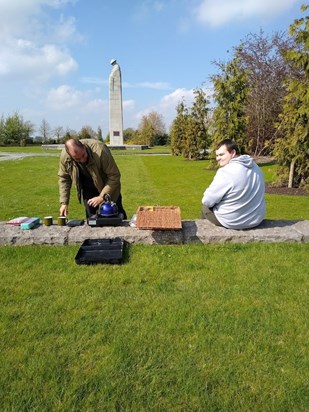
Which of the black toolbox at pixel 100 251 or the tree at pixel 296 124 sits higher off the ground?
the tree at pixel 296 124

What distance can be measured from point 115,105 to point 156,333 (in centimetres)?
3924

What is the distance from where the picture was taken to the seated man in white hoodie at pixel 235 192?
435cm

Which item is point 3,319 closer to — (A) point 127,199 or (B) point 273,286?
(B) point 273,286

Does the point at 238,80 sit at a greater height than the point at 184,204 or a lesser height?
greater

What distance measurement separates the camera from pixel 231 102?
55.8 ft

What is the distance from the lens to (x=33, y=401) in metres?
2.03

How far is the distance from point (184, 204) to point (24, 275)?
5633mm

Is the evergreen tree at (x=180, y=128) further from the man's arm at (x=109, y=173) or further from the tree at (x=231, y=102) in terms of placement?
the man's arm at (x=109, y=173)

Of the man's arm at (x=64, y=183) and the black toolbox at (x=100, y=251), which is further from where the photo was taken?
the man's arm at (x=64, y=183)

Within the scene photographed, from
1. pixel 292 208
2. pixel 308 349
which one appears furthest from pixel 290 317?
pixel 292 208

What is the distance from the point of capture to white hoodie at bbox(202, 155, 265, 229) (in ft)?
14.3

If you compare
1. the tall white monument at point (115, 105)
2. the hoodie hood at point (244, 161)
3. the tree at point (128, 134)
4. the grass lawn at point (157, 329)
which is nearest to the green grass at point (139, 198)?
the hoodie hood at point (244, 161)

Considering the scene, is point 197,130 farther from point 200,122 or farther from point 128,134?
point 128,134

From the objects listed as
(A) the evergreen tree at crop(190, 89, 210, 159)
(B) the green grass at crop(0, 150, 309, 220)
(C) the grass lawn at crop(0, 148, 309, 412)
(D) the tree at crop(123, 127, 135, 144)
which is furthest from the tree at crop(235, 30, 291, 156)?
(D) the tree at crop(123, 127, 135, 144)
